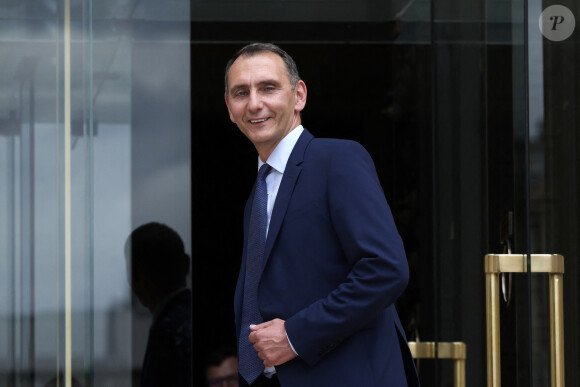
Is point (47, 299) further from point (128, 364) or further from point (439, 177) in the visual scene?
point (439, 177)

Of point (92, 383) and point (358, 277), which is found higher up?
point (358, 277)

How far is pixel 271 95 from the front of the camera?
82.8 inches

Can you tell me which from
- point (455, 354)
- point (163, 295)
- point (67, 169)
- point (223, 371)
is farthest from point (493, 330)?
point (223, 371)

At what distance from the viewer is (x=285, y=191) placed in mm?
2010

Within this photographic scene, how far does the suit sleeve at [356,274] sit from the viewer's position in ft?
6.03

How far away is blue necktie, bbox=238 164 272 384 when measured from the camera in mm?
2010

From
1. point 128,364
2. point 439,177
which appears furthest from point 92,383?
point 439,177

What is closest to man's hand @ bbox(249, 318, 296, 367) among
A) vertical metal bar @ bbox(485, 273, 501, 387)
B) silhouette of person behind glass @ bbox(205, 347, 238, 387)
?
vertical metal bar @ bbox(485, 273, 501, 387)

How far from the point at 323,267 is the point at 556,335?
923 mm

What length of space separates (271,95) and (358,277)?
48 cm

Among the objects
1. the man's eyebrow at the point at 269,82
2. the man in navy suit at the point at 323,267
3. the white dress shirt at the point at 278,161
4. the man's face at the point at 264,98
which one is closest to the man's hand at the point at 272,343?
the man in navy suit at the point at 323,267

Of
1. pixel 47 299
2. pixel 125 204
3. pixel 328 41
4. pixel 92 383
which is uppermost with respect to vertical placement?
pixel 328 41

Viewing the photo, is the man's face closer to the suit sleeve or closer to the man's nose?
the man's nose
